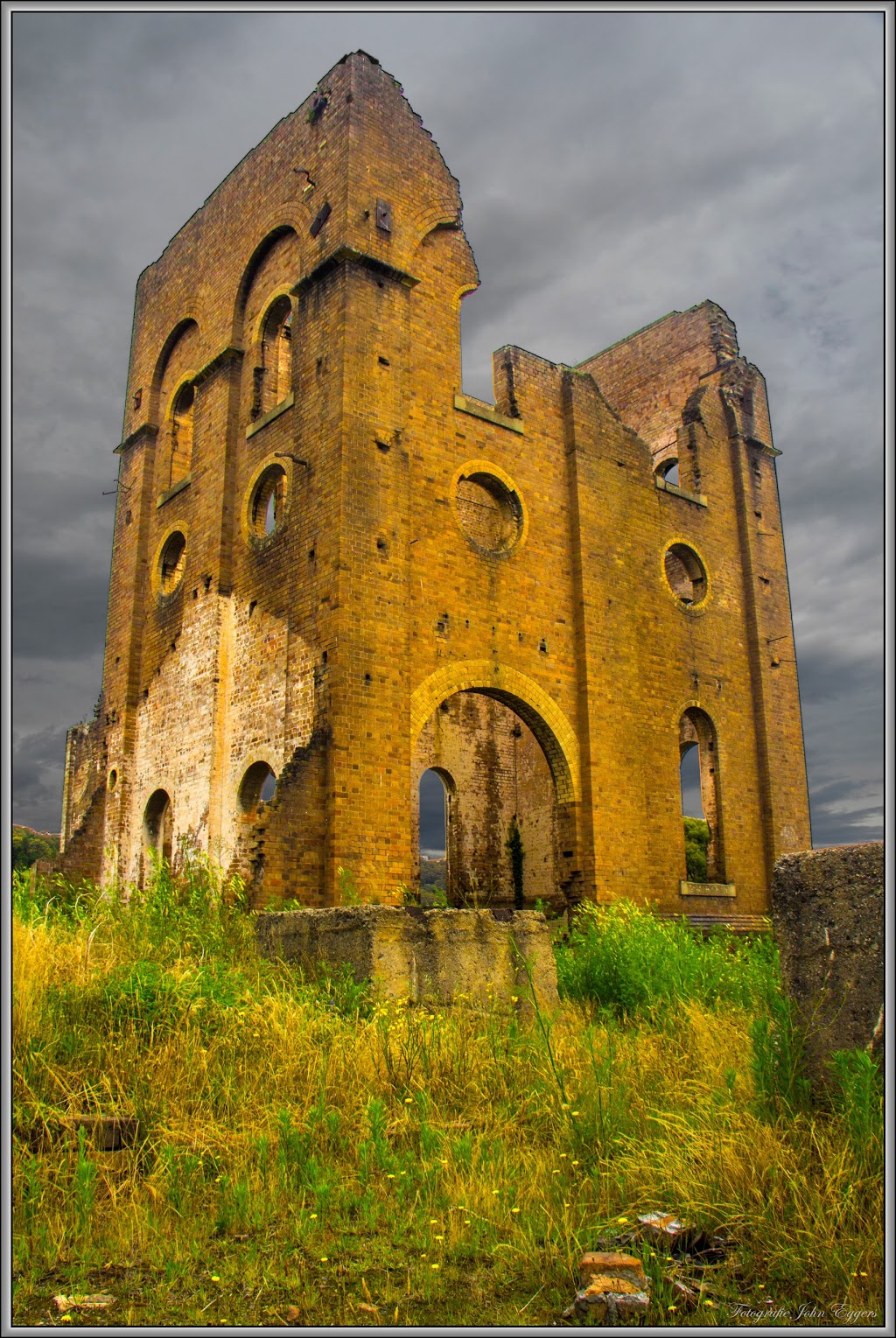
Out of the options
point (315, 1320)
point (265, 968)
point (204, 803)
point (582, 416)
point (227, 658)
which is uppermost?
point (582, 416)

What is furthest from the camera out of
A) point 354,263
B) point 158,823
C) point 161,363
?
point 161,363

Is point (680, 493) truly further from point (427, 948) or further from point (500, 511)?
point (427, 948)

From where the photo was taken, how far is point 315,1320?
320cm

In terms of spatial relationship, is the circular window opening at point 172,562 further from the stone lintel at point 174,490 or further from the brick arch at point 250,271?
the brick arch at point 250,271

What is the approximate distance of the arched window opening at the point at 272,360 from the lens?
46.3 ft

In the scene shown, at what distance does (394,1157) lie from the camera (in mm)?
4293

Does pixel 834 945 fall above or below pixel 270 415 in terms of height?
below

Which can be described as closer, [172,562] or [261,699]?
[261,699]

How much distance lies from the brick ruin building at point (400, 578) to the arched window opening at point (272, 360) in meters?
0.05

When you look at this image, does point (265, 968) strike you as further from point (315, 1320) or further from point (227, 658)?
point (227, 658)

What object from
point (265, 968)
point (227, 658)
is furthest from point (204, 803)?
point (265, 968)

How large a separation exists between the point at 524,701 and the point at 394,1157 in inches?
345

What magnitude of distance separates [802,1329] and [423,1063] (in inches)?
108

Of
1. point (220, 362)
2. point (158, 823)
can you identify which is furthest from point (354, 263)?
point (158, 823)
